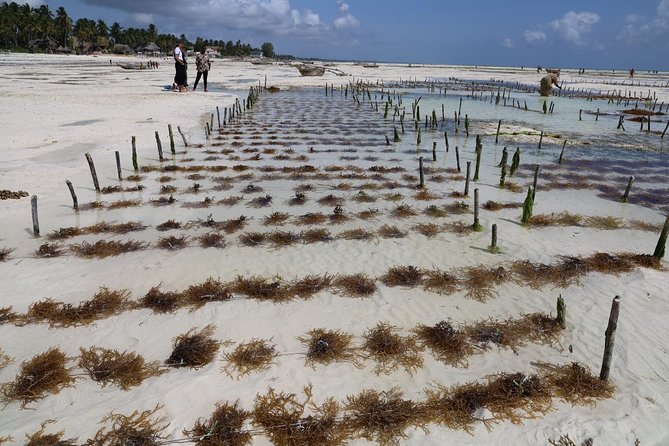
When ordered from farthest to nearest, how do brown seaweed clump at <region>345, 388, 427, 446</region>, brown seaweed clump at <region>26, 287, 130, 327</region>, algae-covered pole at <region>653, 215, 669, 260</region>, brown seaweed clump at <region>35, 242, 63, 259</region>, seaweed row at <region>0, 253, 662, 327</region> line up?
brown seaweed clump at <region>35, 242, 63, 259</region>, algae-covered pole at <region>653, 215, 669, 260</region>, seaweed row at <region>0, 253, 662, 327</region>, brown seaweed clump at <region>26, 287, 130, 327</region>, brown seaweed clump at <region>345, 388, 427, 446</region>

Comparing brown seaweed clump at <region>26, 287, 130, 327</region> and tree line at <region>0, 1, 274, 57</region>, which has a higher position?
tree line at <region>0, 1, 274, 57</region>

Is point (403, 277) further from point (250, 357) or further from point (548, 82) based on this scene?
point (548, 82)

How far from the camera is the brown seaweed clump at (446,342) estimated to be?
15.9ft

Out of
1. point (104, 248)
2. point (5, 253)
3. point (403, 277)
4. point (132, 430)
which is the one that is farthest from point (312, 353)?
point (5, 253)

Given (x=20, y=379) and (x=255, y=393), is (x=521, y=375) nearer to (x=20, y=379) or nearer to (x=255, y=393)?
(x=255, y=393)

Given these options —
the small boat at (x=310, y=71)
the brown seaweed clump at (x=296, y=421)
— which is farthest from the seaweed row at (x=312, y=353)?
the small boat at (x=310, y=71)

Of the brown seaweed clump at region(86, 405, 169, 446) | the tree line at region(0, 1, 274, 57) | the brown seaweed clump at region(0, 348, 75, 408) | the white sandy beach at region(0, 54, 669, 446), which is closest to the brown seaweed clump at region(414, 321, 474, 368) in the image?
the white sandy beach at region(0, 54, 669, 446)

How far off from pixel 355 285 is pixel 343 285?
0.19 metres

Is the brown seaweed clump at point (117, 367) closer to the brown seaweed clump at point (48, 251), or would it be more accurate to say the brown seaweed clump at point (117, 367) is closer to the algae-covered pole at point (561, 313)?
the brown seaweed clump at point (48, 251)

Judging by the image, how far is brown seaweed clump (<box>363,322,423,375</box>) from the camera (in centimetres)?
473

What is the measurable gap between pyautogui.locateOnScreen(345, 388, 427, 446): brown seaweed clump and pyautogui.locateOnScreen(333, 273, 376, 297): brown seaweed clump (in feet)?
6.51

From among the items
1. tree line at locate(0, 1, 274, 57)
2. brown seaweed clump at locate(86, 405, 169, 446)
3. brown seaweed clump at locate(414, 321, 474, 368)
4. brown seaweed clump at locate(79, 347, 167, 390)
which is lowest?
brown seaweed clump at locate(86, 405, 169, 446)

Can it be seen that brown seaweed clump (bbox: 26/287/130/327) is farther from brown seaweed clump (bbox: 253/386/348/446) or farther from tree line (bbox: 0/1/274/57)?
tree line (bbox: 0/1/274/57)

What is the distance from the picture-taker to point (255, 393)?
14.1 ft
